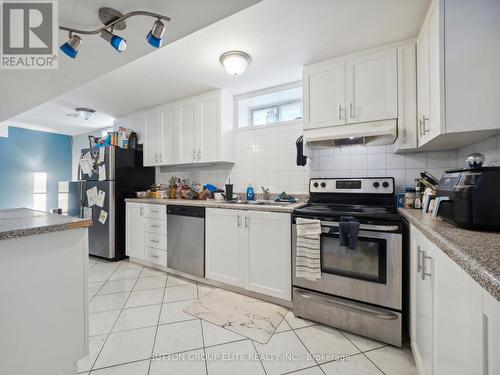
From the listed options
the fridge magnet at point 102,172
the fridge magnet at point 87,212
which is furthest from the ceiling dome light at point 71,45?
the fridge magnet at point 87,212

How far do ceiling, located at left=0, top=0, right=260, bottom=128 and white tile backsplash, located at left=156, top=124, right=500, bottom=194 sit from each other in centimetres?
161

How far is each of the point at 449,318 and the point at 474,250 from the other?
0.29 metres

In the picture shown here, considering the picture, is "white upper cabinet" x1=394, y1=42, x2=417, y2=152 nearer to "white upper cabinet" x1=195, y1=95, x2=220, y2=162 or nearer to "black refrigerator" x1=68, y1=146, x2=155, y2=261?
"white upper cabinet" x1=195, y1=95, x2=220, y2=162

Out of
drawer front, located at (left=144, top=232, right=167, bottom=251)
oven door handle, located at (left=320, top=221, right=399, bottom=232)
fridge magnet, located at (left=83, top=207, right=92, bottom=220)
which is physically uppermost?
oven door handle, located at (left=320, top=221, right=399, bottom=232)

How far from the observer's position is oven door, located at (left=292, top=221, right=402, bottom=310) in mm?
1464

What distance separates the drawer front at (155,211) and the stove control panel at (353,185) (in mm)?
1779

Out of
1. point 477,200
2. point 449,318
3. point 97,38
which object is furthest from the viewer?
point 97,38

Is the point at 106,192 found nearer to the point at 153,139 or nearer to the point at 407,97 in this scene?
the point at 153,139

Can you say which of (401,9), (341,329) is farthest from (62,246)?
(401,9)

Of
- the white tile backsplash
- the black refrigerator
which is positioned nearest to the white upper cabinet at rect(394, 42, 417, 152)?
the white tile backsplash

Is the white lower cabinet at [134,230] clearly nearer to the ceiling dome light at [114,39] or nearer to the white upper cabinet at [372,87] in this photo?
the ceiling dome light at [114,39]

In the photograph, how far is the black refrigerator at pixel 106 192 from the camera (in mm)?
3014

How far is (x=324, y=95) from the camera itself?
202cm

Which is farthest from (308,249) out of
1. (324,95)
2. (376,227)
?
(324,95)
